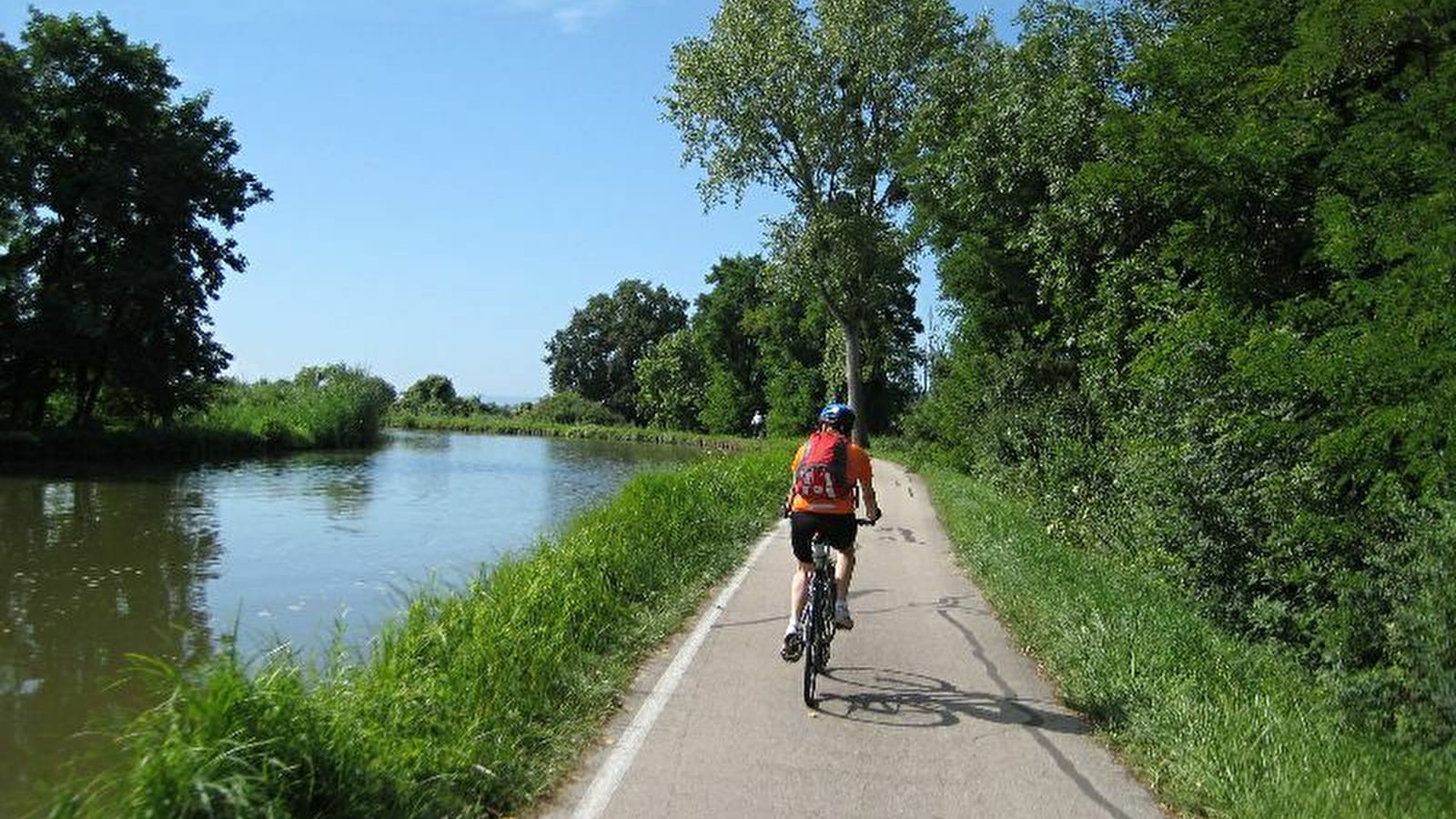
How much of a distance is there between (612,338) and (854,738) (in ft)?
353

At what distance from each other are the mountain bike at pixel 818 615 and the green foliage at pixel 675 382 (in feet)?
252

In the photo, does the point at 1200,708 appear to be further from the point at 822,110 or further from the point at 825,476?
the point at 822,110

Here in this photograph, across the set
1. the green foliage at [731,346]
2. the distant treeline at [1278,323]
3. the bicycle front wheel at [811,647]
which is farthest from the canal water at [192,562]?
the green foliage at [731,346]

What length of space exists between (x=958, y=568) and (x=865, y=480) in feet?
21.3

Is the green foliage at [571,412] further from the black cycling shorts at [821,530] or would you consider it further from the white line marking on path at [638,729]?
the black cycling shorts at [821,530]

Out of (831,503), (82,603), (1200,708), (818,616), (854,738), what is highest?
(831,503)

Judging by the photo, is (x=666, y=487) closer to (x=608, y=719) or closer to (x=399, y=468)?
(x=608, y=719)

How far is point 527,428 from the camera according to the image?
91.5 meters

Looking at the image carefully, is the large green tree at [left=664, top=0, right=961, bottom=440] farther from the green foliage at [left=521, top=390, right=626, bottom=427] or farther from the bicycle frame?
the green foliage at [left=521, top=390, right=626, bottom=427]

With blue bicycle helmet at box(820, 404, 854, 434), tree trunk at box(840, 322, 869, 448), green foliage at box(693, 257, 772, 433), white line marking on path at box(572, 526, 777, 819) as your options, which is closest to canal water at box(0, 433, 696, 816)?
white line marking on path at box(572, 526, 777, 819)

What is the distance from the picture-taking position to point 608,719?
21.5 feet

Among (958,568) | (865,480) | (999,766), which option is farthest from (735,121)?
(999,766)

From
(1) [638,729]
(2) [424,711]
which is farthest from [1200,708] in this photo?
(2) [424,711]

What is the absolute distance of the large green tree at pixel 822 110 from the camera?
118 ft
